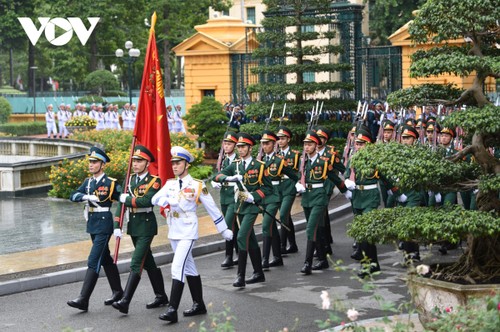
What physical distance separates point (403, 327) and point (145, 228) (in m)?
4.78

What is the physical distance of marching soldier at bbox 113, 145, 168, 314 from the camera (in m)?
10.7

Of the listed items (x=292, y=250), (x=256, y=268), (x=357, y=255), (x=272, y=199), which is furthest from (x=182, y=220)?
(x=292, y=250)

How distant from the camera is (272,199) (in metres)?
13.4

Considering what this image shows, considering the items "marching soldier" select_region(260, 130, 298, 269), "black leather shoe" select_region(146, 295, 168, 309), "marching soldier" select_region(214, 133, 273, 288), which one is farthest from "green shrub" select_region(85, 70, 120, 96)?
"black leather shoe" select_region(146, 295, 168, 309)

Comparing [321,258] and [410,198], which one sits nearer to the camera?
[321,258]

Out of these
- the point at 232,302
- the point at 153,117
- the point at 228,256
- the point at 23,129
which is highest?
the point at 153,117

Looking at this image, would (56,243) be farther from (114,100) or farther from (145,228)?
(114,100)

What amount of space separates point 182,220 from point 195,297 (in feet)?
2.77

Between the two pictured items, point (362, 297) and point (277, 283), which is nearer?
point (362, 297)

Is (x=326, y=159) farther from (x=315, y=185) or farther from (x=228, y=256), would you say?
(x=228, y=256)

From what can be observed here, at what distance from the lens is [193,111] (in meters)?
28.4

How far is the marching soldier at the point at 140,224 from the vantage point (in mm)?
10688

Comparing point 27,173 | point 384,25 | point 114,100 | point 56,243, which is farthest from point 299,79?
point 114,100

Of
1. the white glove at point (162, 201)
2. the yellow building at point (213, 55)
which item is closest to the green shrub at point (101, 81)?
the yellow building at point (213, 55)
